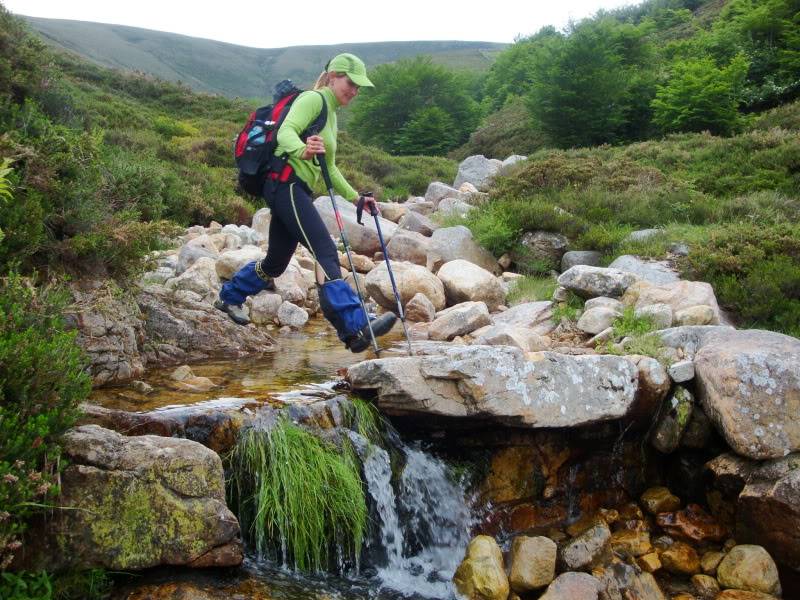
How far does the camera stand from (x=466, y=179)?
75.3ft

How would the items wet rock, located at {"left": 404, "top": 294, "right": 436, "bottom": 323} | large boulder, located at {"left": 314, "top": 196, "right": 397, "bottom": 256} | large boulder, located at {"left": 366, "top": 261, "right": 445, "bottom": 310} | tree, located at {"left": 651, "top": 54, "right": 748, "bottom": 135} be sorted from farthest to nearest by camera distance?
tree, located at {"left": 651, "top": 54, "right": 748, "bottom": 135}
large boulder, located at {"left": 314, "top": 196, "right": 397, "bottom": 256}
large boulder, located at {"left": 366, "top": 261, "right": 445, "bottom": 310}
wet rock, located at {"left": 404, "top": 294, "right": 436, "bottom": 323}

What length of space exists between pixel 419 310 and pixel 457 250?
2.82 m

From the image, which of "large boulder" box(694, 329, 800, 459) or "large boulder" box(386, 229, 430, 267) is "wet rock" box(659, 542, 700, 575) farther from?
"large boulder" box(386, 229, 430, 267)

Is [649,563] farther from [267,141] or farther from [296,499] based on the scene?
[267,141]

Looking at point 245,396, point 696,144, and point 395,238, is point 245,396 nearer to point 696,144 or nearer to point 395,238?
point 395,238

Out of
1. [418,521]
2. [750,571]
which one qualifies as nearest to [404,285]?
[418,521]

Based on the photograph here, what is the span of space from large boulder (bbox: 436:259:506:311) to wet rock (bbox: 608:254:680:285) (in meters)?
1.70

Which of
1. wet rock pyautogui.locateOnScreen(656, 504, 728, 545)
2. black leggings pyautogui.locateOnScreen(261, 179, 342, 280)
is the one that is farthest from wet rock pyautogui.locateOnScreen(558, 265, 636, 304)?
black leggings pyautogui.locateOnScreen(261, 179, 342, 280)

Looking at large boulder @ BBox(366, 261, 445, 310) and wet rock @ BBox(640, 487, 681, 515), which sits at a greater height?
large boulder @ BBox(366, 261, 445, 310)

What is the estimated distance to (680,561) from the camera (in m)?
4.57

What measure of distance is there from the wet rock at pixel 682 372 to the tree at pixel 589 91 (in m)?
20.2

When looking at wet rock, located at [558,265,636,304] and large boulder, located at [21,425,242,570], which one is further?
wet rock, located at [558,265,636,304]

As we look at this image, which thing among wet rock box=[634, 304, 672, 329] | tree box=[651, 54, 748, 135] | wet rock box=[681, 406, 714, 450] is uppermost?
tree box=[651, 54, 748, 135]

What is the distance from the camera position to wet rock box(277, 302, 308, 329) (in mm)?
8039
